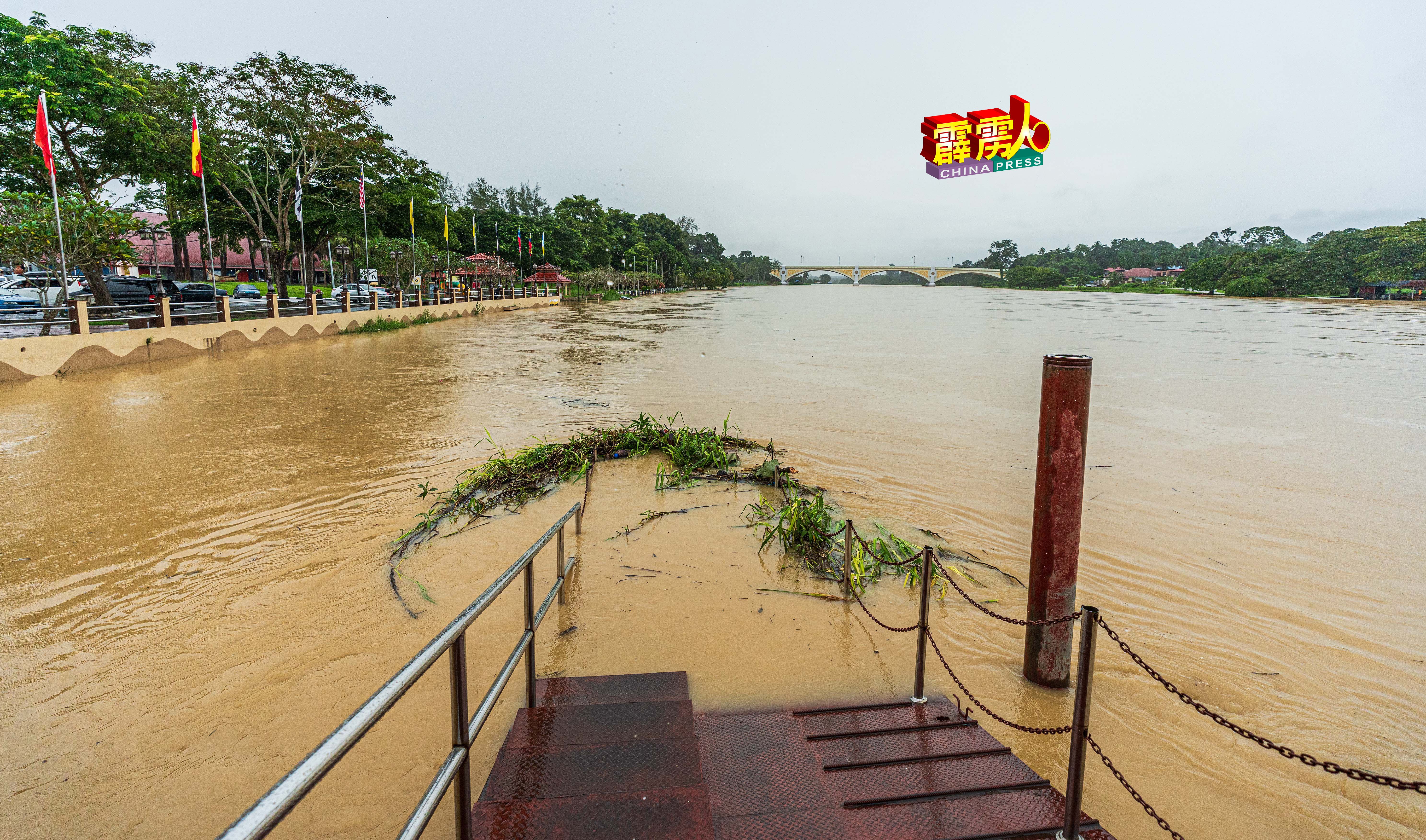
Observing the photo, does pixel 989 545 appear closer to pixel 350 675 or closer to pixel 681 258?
pixel 350 675

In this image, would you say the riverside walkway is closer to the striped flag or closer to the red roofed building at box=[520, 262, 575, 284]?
the striped flag

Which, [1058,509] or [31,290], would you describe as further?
[31,290]

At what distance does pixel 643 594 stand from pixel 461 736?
302 cm

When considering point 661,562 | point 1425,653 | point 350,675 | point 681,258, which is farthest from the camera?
point 681,258

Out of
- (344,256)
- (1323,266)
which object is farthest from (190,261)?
(1323,266)

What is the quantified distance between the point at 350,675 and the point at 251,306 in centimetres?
2426

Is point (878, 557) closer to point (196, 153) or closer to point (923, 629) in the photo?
point (923, 629)

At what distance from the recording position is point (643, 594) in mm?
4941

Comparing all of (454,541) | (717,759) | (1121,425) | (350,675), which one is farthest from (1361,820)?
(1121,425)

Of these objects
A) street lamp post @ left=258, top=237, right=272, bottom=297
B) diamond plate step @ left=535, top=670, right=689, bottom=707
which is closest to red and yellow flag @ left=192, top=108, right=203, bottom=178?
street lamp post @ left=258, top=237, right=272, bottom=297

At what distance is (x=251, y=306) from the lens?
76.7 feet

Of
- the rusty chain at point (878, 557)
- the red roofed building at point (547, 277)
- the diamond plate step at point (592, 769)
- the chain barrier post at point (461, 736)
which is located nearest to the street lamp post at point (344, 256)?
the red roofed building at point (547, 277)

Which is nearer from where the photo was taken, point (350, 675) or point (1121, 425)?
point (350, 675)

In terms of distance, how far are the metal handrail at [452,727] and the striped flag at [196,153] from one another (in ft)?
76.9
